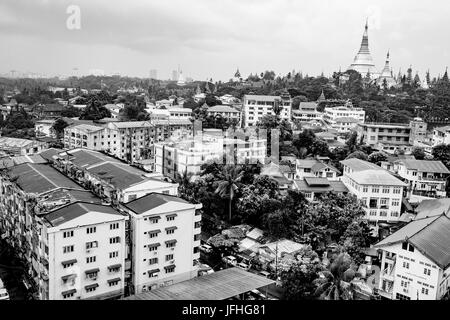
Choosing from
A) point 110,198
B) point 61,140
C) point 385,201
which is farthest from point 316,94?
point 110,198

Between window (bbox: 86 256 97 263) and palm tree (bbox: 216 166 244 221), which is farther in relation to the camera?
palm tree (bbox: 216 166 244 221)

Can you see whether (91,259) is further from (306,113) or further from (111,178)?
(306,113)

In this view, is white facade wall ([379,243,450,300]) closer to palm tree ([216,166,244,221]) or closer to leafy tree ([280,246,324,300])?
leafy tree ([280,246,324,300])

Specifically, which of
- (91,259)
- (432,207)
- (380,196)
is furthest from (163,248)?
(432,207)

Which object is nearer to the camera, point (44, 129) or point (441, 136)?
point (441, 136)

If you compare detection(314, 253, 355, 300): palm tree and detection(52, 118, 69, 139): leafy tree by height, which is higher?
detection(52, 118, 69, 139): leafy tree

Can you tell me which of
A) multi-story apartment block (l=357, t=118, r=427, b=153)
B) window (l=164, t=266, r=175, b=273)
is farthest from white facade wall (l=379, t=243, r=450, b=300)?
multi-story apartment block (l=357, t=118, r=427, b=153)
